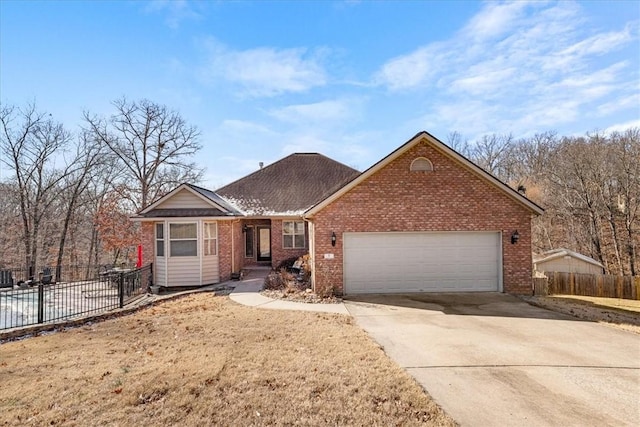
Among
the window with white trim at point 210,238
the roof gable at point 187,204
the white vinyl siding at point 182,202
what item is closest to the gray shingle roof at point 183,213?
the roof gable at point 187,204

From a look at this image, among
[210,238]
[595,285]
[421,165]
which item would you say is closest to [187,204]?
[210,238]

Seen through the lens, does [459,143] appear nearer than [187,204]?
No

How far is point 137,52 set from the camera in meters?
12.3

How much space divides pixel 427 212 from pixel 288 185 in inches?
423

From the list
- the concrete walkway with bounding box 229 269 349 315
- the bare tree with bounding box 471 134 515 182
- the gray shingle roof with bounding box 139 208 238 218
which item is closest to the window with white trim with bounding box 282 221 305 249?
the concrete walkway with bounding box 229 269 349 315

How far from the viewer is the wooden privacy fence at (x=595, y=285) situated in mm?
13367

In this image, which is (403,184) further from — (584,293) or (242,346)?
(584,293)

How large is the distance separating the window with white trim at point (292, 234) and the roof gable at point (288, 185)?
77 centimetres

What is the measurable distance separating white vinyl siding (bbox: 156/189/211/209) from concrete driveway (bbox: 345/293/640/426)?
27.2 ft

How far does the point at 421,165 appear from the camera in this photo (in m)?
11.7

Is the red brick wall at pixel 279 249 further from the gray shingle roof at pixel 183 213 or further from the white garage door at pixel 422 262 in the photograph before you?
the white garage door at pixel 422 262

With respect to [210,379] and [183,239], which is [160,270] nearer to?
[183,239]

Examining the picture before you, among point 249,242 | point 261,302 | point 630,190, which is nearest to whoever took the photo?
point 261,302

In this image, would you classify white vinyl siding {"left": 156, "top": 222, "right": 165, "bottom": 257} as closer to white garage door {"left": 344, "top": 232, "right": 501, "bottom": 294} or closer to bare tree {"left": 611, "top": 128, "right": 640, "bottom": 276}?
white garage door {"left": 344, "top": 232, "right": 501, "bottom": 294}
